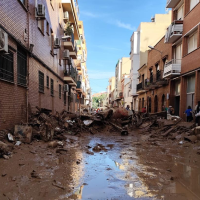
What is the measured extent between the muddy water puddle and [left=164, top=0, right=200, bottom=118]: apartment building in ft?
29.3

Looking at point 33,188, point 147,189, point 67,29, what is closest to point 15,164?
point 33,188

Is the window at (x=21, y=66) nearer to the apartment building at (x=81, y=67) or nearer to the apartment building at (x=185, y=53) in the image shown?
the apartment building at (x=185, y=53)

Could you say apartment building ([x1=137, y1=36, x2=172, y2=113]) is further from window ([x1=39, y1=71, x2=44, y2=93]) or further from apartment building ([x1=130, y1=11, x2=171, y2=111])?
window ([x1=39, y1=71, x2=44, y2=93])

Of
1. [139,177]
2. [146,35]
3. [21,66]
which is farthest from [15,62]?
[146,35]

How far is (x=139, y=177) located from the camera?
154 inches

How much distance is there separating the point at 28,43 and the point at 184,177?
7836mm

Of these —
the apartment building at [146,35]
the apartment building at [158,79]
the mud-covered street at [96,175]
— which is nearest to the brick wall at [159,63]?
the apartment building at [158,79]

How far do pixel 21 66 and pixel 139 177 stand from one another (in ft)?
21.0

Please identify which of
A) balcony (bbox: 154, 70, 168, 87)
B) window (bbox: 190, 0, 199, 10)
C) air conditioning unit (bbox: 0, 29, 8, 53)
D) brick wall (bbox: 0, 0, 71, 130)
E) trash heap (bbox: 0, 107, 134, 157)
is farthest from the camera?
balcony (bbox: 154, 70, 168, 87)

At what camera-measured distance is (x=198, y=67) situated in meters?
12.2

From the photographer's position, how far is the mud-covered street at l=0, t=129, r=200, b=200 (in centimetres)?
309

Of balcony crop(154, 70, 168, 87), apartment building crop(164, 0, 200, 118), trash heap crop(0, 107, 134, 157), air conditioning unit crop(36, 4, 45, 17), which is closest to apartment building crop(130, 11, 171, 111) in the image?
balcony crop(154, 70, 168, 87)

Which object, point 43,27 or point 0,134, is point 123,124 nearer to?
point 43,27

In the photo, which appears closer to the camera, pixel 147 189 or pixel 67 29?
pixel 147 189
